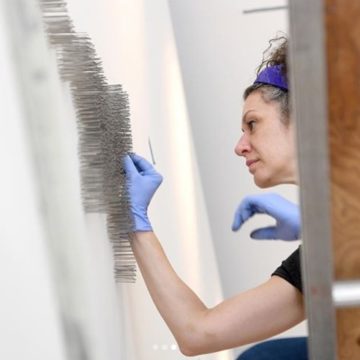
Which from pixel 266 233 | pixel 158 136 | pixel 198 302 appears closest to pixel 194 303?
pixel 198 302

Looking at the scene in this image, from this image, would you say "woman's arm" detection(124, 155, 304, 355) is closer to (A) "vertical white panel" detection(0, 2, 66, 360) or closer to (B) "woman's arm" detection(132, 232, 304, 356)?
(B) "woman's arm" detection(132, 232, 304, 356)

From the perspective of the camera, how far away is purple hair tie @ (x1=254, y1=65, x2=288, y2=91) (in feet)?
4.48

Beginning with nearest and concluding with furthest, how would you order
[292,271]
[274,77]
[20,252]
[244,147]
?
[20,252], [292,271], [274,77], [244,147]

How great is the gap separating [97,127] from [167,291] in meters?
0.41

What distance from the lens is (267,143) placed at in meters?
1.40

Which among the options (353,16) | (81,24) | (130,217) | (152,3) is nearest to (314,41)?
(353,16)

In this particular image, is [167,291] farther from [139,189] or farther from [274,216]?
[274,216]

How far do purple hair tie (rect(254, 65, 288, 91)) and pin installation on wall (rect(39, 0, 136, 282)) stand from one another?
0.36m

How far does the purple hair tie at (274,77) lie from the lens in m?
1.37

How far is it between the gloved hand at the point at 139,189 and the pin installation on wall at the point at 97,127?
3cm

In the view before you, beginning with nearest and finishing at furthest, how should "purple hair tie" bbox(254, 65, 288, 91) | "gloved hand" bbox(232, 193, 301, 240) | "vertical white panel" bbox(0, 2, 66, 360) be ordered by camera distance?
"vertical white panel" bbox(0, 2, 66, 360), "purple hair tie" bbox(254, 65, 288, 91), "gloved hand" bbox(232, 193, 301, 240)

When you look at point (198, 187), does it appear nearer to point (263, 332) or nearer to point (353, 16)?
point (263, 332)

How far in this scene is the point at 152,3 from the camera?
173 centimetres

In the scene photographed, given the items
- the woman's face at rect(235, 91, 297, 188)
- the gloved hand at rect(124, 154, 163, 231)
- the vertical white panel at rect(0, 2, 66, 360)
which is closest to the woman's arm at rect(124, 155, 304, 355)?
the gloved hand at rect(124, 154, 163, 231)
